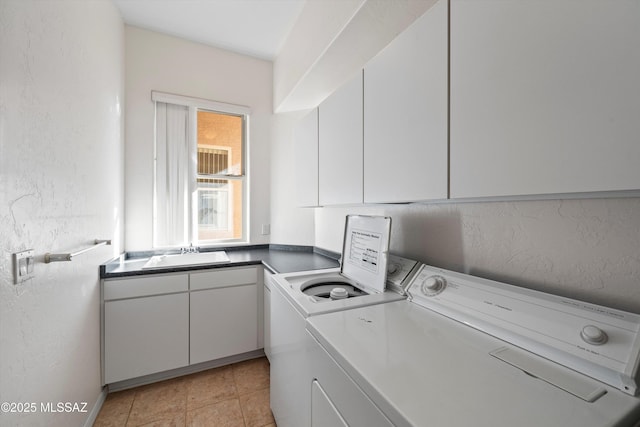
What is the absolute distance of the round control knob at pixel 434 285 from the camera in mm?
1068

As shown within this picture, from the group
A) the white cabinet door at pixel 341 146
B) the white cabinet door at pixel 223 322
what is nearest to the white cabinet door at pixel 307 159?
the white cabinet door at pixel 341 146

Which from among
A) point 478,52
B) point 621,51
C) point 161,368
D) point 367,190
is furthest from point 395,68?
point 161,368

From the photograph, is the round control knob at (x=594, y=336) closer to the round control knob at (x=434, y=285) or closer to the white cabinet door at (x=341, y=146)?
the round control knob at (x=434, y=285)

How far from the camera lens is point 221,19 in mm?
2285

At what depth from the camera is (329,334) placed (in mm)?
889

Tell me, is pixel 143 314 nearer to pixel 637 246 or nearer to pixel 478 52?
pixel 478 52

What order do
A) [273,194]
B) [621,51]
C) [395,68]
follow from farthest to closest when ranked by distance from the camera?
[273,194], [395,68], [621,51]

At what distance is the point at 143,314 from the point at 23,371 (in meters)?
0.98

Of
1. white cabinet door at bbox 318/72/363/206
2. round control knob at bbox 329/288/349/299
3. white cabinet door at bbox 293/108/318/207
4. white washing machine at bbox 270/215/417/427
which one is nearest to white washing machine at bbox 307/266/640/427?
white washing machine at bbox 270/215/417/427

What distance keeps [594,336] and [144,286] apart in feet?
7.66

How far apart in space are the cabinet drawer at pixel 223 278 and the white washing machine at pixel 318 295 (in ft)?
2.28

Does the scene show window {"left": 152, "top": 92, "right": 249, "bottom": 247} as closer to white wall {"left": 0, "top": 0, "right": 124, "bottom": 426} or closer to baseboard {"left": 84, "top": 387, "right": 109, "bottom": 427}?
white wall {"left": 0, "top": 0, "right": 124, "bottom": 426}

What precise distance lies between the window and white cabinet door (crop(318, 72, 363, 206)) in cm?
153

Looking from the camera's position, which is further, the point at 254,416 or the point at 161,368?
the point at 161,368
